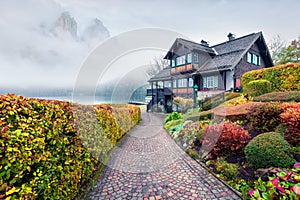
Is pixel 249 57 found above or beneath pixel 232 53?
beneath

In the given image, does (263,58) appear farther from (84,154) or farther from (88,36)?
(84,154)

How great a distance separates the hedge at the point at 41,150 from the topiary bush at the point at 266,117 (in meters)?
4.83

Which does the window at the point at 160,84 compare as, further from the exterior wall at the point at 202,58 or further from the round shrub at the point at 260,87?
the round shrub at the point at 260,87

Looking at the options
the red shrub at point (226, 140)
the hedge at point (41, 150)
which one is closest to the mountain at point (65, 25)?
the hedge at point (41, 150)

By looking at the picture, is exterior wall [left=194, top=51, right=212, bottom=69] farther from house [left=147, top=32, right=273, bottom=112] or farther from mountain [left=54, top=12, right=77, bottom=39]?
mountain [left=54, top=12, right=77, bottom=39]

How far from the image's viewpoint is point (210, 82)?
46.3 ft

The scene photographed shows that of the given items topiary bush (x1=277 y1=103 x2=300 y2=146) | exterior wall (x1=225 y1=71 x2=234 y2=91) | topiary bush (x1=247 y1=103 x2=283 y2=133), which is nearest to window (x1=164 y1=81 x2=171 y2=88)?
exterior wall (x1=225 y1=71 x2=234 y2=91)

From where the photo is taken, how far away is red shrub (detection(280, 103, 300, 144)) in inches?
135

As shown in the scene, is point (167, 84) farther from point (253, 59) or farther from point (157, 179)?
point (157, 179)

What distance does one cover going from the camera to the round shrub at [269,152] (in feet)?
9.12

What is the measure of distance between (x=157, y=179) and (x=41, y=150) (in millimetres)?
2489

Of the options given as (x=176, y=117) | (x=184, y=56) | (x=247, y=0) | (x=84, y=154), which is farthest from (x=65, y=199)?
(x=184, y=56)

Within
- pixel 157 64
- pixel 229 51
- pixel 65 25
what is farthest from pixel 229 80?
pixel 157 64

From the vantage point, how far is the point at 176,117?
10.4 m
